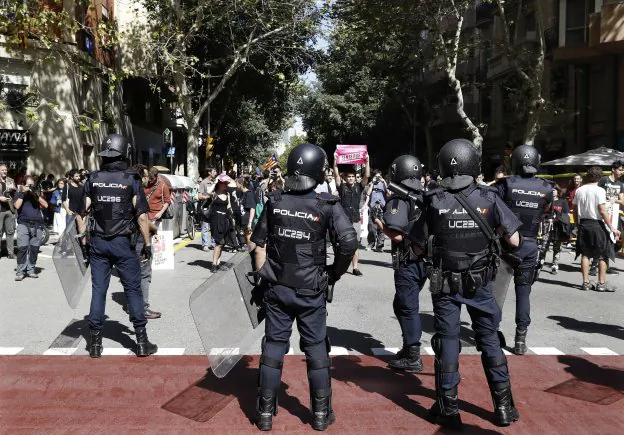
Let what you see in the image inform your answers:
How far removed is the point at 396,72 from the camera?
39.9 metres

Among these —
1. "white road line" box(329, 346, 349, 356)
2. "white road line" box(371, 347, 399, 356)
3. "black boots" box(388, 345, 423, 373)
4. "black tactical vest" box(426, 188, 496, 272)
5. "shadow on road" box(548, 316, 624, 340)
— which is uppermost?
"black tactical vest" box(426, 188, 496, 272)

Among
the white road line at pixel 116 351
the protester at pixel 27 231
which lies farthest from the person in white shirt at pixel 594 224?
the protester at pixel 27 231

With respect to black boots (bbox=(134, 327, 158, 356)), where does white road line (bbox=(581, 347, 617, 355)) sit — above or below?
below

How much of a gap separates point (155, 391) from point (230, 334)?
977mm

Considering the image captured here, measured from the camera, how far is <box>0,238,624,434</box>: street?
4562 mm

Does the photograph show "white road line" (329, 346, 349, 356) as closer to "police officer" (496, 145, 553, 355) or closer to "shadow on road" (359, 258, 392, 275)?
"police officer" (496, 145, 553, 355)

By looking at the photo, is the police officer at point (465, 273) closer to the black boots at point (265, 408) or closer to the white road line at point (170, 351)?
the black boots at point (265, 408)

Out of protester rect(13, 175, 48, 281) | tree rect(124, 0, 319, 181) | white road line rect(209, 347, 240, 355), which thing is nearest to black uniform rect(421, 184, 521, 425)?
white road line rect(209, 347, 240, 355)

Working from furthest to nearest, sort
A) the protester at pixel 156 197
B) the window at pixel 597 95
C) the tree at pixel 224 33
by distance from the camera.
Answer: the window at pixel 597 95
the tree at pixel 224 33
the protester at pixel 156 197

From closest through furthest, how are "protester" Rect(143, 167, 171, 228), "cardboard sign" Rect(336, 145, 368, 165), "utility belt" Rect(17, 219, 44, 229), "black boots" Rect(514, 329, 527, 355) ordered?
"black boots" Rect(514, 329, 527, 355), "protester" Rect(143, 167, 171, 228), "utility belt" Rect(17, 219, 44, 229), "cardboard sign" Rect(336, 145, 368, 165)

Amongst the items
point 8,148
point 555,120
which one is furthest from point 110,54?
point 555,120

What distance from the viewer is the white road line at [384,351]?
631 cm

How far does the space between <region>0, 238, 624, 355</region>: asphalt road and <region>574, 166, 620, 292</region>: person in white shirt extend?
1.87 feet

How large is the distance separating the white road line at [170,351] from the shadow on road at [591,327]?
416 centimetres
